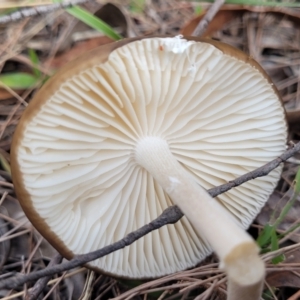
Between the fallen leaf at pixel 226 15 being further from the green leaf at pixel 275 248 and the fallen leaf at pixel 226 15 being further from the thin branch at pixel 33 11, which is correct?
the green leaf at pixel 275 248

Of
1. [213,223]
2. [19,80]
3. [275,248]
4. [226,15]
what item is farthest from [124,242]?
[226,15]

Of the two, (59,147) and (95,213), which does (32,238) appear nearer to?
(95,213)

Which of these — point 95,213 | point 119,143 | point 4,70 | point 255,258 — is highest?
point 4,70

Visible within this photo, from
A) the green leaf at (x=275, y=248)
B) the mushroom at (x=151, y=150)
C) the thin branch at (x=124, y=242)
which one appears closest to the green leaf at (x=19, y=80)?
the mushroom at (x=151, y=150)

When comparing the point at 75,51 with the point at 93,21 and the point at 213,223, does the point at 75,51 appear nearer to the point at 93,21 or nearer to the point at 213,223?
the point at 93,21

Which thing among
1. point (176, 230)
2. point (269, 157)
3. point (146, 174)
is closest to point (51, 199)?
point (146, 174)

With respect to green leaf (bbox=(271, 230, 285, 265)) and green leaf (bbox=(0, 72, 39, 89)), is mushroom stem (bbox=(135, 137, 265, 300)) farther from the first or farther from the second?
green leaf (bbox=(0, 72, 39, 89))

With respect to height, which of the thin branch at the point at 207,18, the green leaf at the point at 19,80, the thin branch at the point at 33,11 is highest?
the thin branch at the point at 33,11
